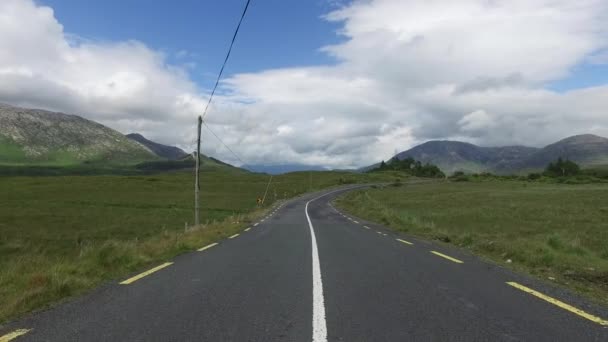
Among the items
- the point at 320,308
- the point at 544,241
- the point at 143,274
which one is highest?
the point at 320,308

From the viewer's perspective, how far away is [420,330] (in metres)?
5.08

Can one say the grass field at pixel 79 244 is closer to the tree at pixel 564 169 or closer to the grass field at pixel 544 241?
the grass field at pixel 544 241

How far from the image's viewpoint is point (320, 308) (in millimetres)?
6078

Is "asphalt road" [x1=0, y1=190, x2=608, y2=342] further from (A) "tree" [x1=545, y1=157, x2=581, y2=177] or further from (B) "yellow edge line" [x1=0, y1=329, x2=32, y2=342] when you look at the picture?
(A) "tree" [x1=545, y1=157, x2=581, y2=177]

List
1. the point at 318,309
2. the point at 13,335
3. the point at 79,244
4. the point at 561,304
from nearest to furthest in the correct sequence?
the point at 13,335, the point at 318,309, the point at 561,304, the point at 79,244

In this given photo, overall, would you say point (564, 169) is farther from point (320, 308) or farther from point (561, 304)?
point (320, 308)

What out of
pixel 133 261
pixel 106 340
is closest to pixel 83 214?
pixel 133 261

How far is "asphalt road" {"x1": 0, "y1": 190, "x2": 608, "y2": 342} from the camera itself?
4953mm

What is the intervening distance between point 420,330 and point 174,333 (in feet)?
9.39

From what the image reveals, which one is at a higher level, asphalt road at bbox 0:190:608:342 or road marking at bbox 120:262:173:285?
asphalt road at bbox 0:190:608:342

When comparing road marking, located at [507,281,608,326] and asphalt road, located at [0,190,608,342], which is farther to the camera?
road marking, located at [507,281,608,326]

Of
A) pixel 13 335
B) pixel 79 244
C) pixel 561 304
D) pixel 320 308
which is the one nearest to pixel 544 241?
pixel 561 304

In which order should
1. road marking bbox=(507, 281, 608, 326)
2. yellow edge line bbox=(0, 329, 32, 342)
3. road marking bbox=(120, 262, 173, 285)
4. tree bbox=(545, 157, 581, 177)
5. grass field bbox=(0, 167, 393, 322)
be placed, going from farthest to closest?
tree bbox=(545, 157, 581, 177)
road marking bbox=(120, 262, 173, 285)
grass field bbox=(0, 167, 393, 322)
road marking bbox=(507, 281, 608, 326)
yellow edge line bbox=(0, 329, 32, 342)

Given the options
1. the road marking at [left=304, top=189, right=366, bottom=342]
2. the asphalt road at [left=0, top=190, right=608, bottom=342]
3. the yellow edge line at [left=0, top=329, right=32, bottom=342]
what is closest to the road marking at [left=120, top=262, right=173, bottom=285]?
the asphalt road at [left=0, top=190, right=608, bottom=342]
